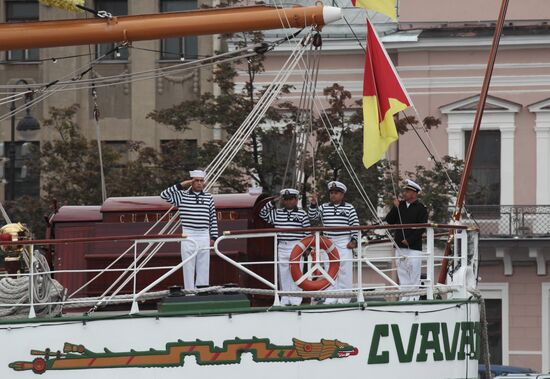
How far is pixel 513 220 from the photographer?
4491cm

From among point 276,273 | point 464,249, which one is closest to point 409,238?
point 464,249

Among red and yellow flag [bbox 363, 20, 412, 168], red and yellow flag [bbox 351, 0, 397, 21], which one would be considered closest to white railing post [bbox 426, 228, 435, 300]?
red and yellow flag [bbox 363, 20, 412, 168]

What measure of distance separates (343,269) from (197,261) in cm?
201

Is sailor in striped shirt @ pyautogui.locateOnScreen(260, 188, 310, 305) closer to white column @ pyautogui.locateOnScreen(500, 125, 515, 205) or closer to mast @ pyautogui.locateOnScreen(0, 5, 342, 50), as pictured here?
mast @ pyautogui.locateOnScreen(0, 5, 342, 50)

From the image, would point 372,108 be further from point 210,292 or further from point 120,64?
point 120,64

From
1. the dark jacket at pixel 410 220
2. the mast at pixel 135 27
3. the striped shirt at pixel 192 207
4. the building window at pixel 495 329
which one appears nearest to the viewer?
the striped shirt at pixel 192 207

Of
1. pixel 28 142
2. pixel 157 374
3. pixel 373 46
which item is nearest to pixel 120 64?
pixel 28 142

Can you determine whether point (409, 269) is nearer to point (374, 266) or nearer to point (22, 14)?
point (374, 266)

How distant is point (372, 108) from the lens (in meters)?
23.9

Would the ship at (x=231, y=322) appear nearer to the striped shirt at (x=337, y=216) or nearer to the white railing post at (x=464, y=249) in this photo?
the white railing post at (x=464, y=249)

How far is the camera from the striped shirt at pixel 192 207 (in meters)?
22.1

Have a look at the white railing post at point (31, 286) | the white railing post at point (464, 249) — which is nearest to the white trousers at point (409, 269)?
the white railing post at point (464, 249)

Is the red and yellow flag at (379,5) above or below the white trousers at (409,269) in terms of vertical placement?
above

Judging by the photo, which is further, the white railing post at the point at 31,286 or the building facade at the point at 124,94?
the building facade at the point at 124,94
